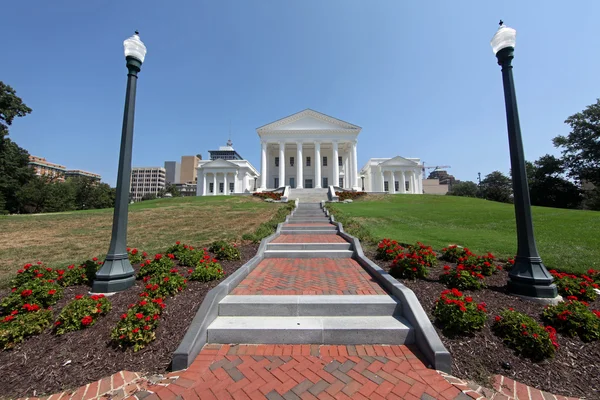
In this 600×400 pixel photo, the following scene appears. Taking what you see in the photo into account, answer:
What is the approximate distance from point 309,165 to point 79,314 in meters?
48.8

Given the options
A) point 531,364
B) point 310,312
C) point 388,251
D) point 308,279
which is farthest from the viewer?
point 388,251

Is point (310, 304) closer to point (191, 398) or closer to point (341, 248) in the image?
point (191, 398)

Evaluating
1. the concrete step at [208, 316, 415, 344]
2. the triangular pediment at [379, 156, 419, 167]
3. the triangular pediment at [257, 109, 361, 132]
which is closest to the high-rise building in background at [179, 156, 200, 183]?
the triangular pediment at [257, 109, 361, 132]

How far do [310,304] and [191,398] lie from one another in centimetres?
207

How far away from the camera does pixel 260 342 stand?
11.9 feet

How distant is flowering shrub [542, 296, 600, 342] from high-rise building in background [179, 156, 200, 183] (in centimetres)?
14884

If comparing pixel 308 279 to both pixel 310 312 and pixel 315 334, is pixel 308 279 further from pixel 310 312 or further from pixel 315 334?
pixel 315 334

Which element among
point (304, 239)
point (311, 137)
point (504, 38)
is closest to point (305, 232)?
point (304, 239)

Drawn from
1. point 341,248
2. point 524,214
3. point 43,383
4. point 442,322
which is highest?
point 524,214

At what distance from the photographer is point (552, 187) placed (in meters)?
39.6

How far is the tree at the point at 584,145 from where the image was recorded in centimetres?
3725

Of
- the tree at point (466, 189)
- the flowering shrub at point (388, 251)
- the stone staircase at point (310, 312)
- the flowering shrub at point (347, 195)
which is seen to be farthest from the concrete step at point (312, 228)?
the tree at point (466, 189)

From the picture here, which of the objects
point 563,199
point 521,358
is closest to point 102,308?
point 521,358

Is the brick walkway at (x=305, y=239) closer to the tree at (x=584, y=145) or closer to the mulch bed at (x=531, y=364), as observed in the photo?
the mulch bed at (x=531, y=364)
